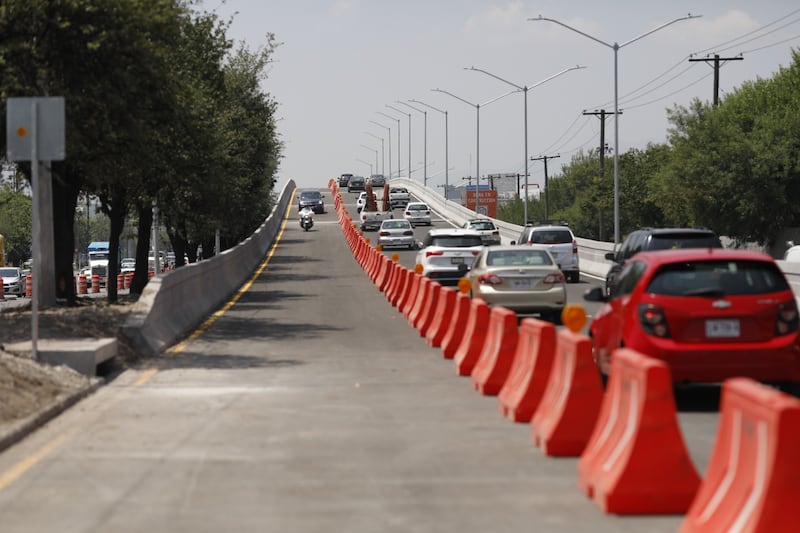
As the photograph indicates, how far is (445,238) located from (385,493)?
2808cm

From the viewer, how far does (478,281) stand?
26375mm

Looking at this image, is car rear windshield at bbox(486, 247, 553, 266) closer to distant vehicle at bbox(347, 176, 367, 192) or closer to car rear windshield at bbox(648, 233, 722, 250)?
car rear windshield at bbox(648, 233, 722, 250)

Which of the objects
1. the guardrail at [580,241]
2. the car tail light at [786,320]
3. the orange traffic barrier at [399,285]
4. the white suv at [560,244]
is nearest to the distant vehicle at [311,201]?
the guardrail at [580,241]

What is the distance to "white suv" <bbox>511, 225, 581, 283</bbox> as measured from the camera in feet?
137

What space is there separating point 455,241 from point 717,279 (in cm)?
2358

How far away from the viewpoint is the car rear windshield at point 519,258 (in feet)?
87.1

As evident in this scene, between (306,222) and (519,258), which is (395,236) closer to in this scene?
(306,222)

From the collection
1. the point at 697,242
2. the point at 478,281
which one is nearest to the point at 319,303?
the point at 478,281

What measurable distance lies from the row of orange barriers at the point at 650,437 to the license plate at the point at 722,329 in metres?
1.74

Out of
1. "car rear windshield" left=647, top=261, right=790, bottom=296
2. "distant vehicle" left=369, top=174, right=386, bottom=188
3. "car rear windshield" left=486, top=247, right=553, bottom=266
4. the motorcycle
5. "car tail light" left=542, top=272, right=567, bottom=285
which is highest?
"distant vehicle" left=369, top=174, right=386, bottom=188

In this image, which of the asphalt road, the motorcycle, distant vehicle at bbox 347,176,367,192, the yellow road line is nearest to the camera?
the asphalt road

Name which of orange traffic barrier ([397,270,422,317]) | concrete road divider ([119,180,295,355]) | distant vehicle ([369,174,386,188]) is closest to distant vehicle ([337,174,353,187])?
distant vehicle ([369,174,386,188])

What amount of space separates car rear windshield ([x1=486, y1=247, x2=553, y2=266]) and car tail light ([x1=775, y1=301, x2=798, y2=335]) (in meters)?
13.0

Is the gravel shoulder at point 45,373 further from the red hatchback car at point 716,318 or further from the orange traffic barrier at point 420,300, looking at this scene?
the red hatchback car at point 716,318
